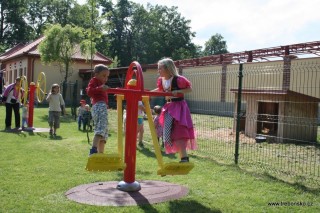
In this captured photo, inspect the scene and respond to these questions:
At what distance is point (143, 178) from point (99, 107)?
156 cm

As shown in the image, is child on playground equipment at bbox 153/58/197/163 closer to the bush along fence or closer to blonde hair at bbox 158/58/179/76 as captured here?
blonde hair at bbox 158/58/179/76

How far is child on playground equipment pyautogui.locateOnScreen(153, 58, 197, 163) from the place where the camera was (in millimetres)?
5238

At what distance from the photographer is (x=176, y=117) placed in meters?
5.20

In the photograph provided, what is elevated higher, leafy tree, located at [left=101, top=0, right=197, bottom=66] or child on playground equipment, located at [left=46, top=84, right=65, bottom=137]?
leafy tree, located at [left=101, top=0, right=197, bottom=66]

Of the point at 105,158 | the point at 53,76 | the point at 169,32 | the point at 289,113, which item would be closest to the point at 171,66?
the point at 105,158

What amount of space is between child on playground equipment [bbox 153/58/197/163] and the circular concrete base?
1.74 ft

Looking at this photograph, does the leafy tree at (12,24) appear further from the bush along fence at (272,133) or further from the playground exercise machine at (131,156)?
the playground exercise machine at (131,156)

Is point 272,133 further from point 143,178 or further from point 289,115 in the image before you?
point 143,178

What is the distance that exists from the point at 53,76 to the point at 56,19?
114ft

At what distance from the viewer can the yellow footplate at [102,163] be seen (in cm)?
463

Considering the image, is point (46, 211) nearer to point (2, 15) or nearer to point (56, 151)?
point (56, 151)

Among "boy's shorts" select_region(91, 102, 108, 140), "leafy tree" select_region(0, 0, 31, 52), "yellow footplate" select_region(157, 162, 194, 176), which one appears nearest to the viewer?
"yellow footplate" select_region(157, 162, 194, 176)

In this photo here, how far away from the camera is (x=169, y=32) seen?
68875 millimetres

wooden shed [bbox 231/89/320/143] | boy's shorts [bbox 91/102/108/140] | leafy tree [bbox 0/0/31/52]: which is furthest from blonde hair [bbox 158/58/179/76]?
leafy tree [bbox 0/0/31/52]
